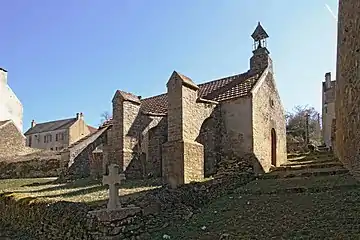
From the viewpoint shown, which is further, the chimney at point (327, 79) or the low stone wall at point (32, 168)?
the chimney at point (327, 79)

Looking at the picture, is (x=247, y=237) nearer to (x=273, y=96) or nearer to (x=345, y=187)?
(x=345, y=187)

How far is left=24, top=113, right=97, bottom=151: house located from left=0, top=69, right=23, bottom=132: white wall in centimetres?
1489

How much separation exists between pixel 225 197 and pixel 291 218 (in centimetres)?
396

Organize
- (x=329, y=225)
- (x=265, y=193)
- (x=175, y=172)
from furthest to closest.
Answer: (x=175, y=172) < (x=265, y=193) < (x=329, y=225)

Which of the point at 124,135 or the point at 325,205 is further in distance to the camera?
the point at 124,135

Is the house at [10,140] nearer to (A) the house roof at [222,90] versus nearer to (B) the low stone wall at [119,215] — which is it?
(A) the house roof at [222,90]

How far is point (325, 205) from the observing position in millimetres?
8805

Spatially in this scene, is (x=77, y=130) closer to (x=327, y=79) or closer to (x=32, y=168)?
(x=32, y=168)

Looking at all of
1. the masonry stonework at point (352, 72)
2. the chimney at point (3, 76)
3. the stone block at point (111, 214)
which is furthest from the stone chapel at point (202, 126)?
the chimney at point (3, 76)

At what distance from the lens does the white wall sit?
36812mm

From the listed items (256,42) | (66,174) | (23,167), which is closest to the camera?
(256,42)

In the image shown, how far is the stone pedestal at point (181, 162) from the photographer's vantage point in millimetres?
12648

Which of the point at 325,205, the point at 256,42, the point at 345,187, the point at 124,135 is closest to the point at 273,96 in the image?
the point at 256,42

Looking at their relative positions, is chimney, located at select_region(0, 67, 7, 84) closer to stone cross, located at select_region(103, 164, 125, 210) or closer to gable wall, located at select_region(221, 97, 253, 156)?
gable wall, located at select_region(221, 97, 253, 156)
